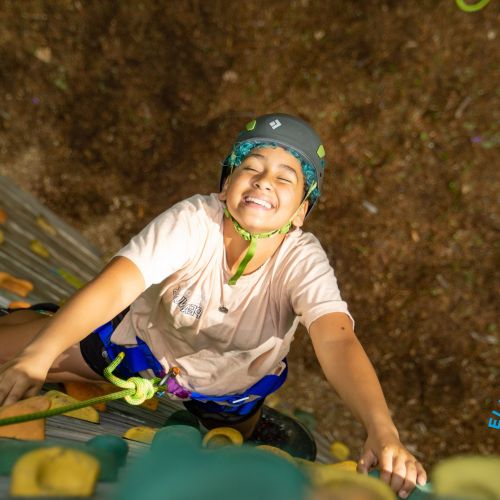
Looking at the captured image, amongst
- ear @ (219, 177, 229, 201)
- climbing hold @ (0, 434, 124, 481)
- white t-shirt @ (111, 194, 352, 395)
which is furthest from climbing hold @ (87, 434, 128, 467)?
ear @ (219, 177, 229, 201)

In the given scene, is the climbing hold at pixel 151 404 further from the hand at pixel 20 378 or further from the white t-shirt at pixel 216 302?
the hand at pixel 20 378

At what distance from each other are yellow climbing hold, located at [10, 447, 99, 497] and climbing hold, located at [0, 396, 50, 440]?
340 mm

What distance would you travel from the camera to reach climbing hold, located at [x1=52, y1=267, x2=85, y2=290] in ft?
8.17

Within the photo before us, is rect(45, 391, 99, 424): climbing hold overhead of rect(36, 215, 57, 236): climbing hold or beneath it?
beneath

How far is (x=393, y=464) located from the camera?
110cm

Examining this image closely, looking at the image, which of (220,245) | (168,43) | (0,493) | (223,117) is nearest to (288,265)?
(220,245)

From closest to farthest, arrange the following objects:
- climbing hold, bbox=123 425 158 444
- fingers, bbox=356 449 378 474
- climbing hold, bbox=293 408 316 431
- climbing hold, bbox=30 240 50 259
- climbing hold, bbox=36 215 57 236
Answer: fingers, bbox=356 449 378 474 < climbing hold, bbox=123 425 158 444 < climbing hold, bbox=30 240 50 259 < climbing hold, bbox=36 215 57 236 < climbing hold, bbox=293 408 316 431

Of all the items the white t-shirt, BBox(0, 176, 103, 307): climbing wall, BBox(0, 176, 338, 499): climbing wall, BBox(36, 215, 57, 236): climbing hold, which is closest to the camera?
the white t-shirt

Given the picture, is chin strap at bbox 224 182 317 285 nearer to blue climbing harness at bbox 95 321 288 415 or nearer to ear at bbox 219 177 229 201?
ear at bbox 219 177 229 201

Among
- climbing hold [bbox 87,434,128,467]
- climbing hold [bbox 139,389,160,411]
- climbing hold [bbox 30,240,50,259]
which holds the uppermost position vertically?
climbing hold [bbox 30,240,50,259]

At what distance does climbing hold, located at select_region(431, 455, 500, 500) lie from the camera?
2.06 feet

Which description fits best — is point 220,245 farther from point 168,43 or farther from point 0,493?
point 168,43

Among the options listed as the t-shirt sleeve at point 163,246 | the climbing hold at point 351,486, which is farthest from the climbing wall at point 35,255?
the climbing hold at point 351,486

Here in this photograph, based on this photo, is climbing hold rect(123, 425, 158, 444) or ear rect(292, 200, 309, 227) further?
ear rect(292, 200, 309, 227)
